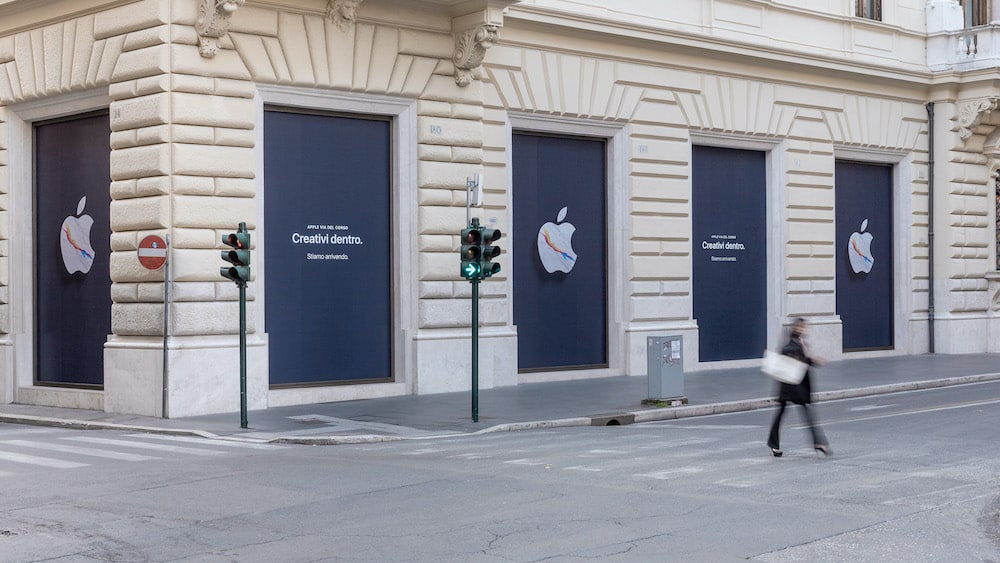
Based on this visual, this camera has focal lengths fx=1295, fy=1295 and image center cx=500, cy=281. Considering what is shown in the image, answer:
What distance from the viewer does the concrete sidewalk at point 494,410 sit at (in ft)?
60.4

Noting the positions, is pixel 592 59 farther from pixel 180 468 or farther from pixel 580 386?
pixel 180 468

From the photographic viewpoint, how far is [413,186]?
2362cm

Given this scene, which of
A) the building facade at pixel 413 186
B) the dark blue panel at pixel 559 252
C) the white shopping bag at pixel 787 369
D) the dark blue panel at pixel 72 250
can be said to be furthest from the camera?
the dark blue panel at pixel 559 252

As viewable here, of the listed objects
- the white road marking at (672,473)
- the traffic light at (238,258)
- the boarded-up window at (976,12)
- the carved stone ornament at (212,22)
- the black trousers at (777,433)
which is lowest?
the white road marking at (672,473)

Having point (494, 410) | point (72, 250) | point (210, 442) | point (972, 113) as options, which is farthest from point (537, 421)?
point (972, 113)

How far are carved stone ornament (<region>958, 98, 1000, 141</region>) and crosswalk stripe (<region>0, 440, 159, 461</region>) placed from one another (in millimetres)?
25811

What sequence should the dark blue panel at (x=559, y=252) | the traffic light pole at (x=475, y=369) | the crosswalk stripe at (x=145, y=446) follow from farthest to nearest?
the dark blue panel at (x=559, y=252) < the traffic light pole at (x=475, y=369) < the crosswalk stripe at (x=145, y=446)

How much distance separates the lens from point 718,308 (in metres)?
29.6

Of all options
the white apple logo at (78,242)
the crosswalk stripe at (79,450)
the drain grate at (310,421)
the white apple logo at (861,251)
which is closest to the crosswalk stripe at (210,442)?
the crosswalk stripe at (79,450)

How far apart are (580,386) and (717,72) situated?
8560 millimetres

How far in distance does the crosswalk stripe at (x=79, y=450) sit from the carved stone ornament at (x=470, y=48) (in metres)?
10.5

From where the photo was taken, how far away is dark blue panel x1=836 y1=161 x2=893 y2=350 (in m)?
32.8

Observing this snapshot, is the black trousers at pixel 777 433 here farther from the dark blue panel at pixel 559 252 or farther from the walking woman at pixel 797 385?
the dark blue panel at pixel 559 252

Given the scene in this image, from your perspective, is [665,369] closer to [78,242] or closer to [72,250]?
[78,242]
